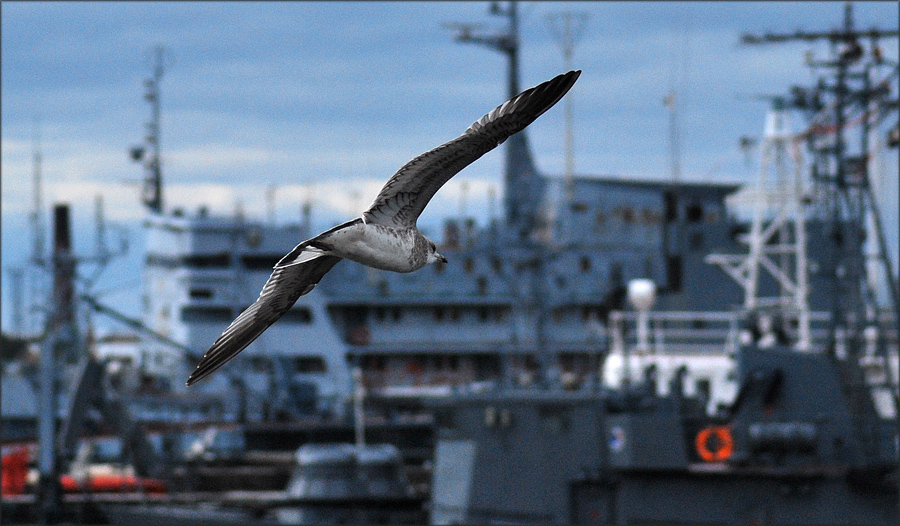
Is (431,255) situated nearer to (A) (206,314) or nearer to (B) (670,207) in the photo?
(B) (670,207)

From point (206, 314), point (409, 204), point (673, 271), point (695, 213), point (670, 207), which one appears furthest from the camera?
point (206, 314)

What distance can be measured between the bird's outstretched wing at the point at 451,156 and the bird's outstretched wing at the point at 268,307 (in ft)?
2.14

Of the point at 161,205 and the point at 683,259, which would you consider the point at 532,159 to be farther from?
the point at 683,259

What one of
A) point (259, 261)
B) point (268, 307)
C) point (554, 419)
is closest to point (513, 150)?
point (259, 261)

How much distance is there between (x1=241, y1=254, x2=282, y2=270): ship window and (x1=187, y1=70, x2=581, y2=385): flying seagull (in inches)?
2308

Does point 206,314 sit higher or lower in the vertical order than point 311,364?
higher

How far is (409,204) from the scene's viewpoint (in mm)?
10125

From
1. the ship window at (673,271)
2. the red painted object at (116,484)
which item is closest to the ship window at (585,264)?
the ship window at (673,271)

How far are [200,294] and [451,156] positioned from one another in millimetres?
60141

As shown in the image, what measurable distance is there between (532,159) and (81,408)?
1223 inches

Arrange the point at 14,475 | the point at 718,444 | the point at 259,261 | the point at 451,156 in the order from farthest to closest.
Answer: the point at 259,261 < the point at 14,475 < the point at 718,444 < the point at 451,156

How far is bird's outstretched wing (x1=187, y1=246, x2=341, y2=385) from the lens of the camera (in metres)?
10.5

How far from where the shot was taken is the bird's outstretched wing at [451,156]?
32.2ft

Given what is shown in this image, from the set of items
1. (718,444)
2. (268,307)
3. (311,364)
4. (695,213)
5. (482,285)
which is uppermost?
(695,213)
